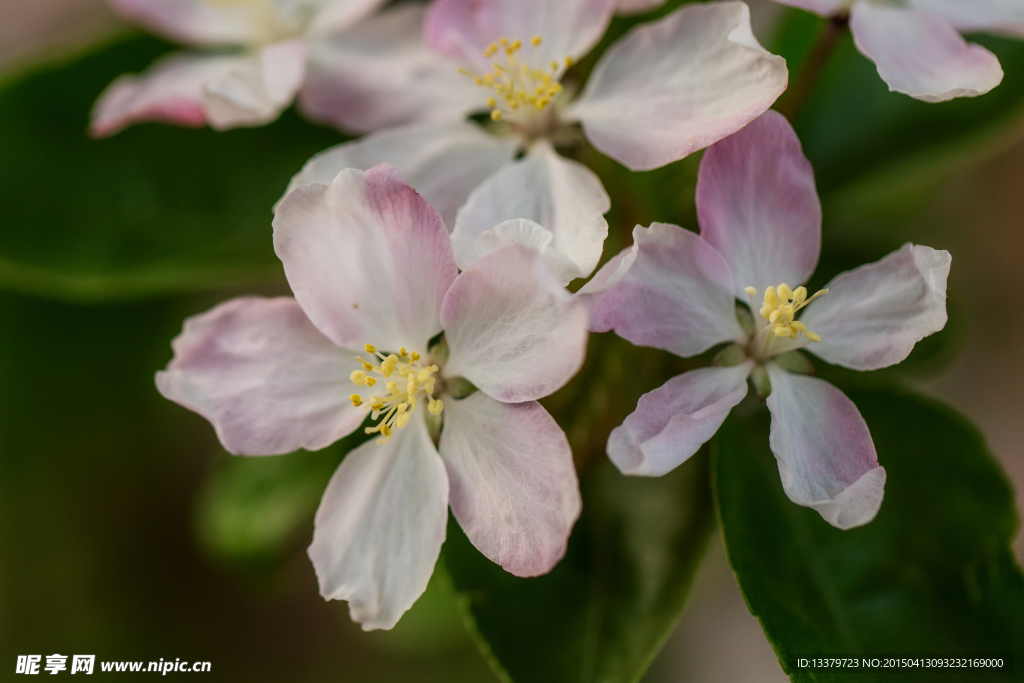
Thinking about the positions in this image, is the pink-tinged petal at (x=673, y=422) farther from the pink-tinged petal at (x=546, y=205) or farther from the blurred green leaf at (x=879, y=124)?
the blurred green leaf at (x=879, y=124)

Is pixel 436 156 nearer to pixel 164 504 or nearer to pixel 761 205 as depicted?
pixel 761 205

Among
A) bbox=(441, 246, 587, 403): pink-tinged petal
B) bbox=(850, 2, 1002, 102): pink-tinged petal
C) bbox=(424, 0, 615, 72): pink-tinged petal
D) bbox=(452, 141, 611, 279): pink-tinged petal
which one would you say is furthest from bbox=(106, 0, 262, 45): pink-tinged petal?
bbox=(850, 2, 1002, 102): pink-tinged petal

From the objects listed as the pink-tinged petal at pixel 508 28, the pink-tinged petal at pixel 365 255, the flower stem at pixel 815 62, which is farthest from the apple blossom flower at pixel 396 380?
the flower stem at pixel 815 62

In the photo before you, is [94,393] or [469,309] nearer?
[469,309]

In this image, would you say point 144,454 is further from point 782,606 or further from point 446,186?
point 782,606

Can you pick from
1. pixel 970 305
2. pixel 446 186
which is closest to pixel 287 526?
pixel 446 186

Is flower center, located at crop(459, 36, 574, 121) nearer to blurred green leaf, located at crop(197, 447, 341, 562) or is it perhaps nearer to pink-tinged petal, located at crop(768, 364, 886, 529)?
pink-tinged petal, located at crop(768, 364, 886, 529)
